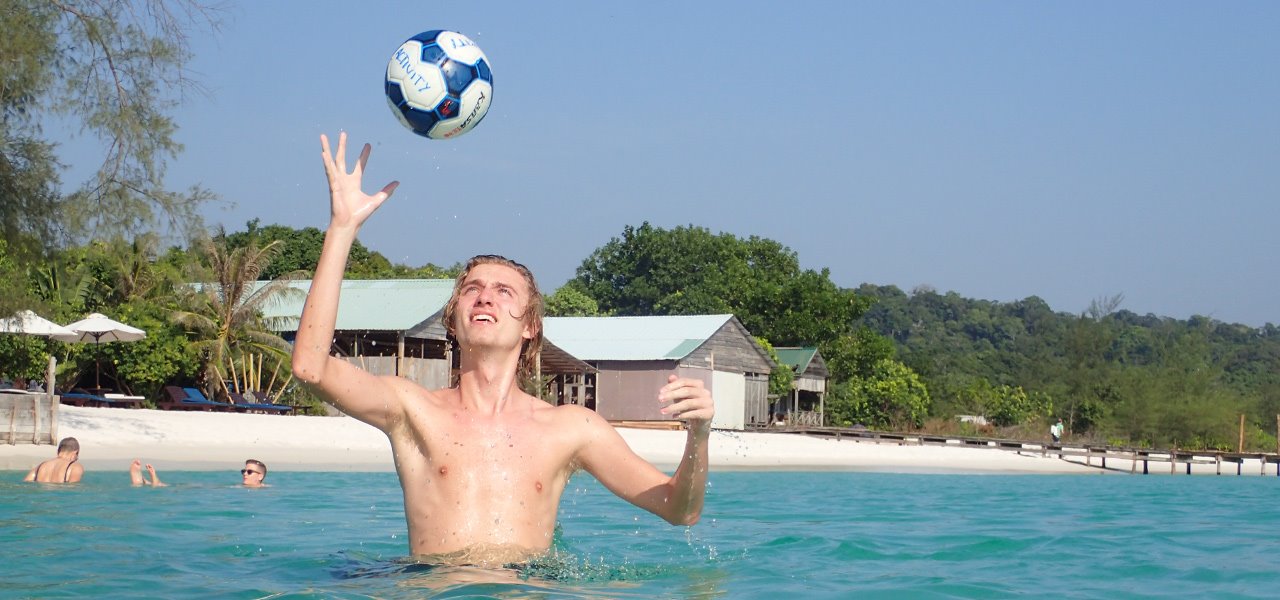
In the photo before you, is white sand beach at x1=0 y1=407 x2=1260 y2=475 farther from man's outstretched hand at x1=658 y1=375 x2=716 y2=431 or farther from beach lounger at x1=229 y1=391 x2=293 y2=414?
man's outstretched hand at x1=658 y1=375 x2=716 y2=431

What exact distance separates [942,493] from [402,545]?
1237 cm

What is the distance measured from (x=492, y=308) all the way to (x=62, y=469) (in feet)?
37.4

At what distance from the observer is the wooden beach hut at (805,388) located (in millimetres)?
50156

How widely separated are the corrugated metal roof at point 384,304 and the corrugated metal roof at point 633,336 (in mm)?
7899

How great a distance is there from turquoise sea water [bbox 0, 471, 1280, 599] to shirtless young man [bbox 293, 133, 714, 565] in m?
0.19

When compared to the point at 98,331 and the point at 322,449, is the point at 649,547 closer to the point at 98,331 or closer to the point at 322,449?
the point at 322,449

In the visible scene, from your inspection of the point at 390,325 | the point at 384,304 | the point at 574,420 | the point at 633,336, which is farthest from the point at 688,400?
the point at 633,336

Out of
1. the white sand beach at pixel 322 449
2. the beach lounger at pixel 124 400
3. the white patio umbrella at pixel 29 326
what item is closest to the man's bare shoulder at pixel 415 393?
the white sand beach at pixel 322 449

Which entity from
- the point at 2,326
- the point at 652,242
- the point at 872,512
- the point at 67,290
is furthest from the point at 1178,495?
the point at 652,242

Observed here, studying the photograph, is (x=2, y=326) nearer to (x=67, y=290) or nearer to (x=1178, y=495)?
(x=67, y=290)

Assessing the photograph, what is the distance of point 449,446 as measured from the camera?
4977mm

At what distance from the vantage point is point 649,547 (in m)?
9.01

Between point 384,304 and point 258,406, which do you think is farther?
point 384,304

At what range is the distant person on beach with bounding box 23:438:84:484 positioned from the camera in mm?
14133
